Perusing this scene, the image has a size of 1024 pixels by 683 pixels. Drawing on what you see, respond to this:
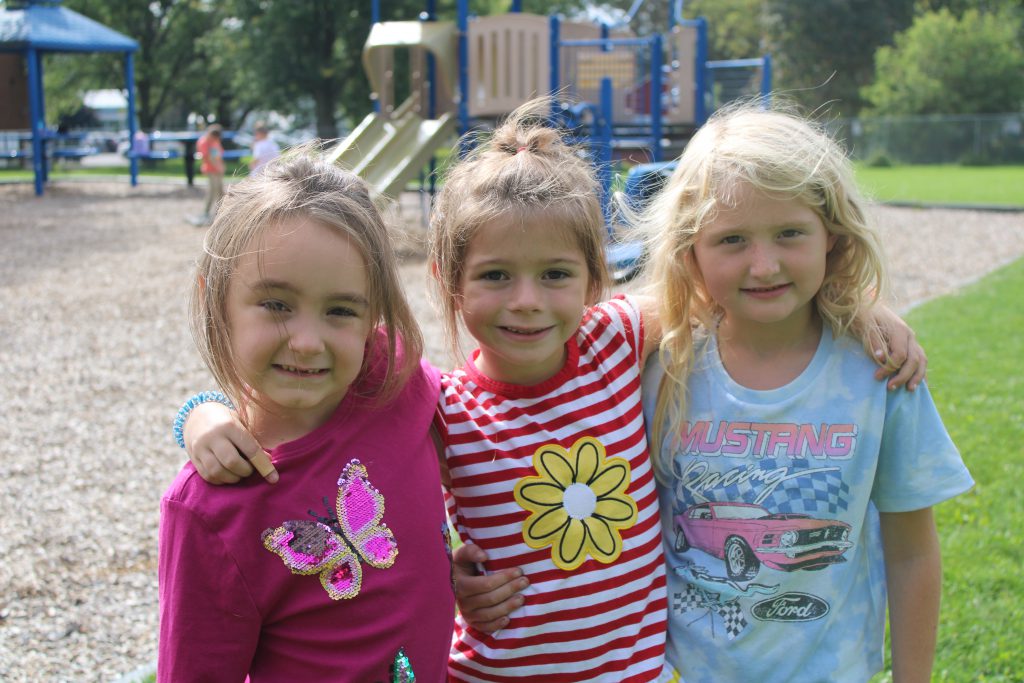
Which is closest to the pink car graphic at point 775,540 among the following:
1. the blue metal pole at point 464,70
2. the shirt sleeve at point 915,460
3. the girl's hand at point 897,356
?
the shirt sleeve at point 915,460

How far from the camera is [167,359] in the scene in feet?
24.0

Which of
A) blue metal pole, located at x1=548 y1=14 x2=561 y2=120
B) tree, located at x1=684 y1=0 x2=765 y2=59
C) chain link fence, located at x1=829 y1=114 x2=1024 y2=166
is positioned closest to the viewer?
blue metal pole, located at x1=548 y1=14 x2=561 y2=120

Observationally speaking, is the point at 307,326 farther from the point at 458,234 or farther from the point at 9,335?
the point at 9,335

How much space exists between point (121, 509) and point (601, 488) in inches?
128

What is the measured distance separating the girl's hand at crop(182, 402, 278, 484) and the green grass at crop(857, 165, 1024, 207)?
13597 millimetres

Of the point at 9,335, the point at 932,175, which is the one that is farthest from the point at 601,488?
the point at 932,175

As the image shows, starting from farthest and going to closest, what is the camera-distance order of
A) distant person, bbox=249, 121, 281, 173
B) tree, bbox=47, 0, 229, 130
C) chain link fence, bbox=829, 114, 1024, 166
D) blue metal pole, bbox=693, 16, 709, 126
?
tree, bbox=47, 0, 229, 130 < chain link fence, bbox=829, 114, 1024, 166 < distant person, bbox=249, 121, 281, 173 < blue metal pole, bbox=693, 16, 709, 126

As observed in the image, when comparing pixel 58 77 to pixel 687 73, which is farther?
pixel 58 77

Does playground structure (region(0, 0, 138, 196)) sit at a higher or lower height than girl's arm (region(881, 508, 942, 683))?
higher

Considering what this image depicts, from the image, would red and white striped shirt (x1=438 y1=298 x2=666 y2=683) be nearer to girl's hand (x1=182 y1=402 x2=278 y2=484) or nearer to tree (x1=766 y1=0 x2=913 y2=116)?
girl's hand (x1=182 y1=402 x2=278 y2=484)

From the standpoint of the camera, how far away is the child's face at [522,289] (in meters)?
1.86

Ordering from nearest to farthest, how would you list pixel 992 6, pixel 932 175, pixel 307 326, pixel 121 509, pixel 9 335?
pixel 307 326
pixel 121 509
pixel 9 335
pixel 932 175
pixel 992 6

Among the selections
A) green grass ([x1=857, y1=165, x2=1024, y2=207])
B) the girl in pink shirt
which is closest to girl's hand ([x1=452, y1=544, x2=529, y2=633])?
the girl in pink shirt

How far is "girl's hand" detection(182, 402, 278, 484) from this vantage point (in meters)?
1.52
